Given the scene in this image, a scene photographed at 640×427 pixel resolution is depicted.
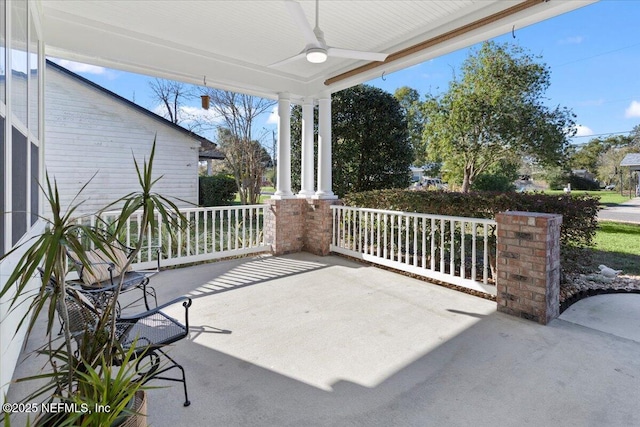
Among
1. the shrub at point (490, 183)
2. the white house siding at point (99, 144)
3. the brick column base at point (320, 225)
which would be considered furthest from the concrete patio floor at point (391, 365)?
the shrub at point (490, 183)

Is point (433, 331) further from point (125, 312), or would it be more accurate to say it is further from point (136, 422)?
point (125, 312)

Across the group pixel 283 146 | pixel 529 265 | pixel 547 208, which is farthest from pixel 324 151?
pixel 529 265

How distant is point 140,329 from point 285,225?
13.6ft

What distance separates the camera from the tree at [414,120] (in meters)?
13.6

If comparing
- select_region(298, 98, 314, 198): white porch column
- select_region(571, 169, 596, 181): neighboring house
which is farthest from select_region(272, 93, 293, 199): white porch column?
select_region(571, 169, 596, 181): neighboring house

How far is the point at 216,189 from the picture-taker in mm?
12477

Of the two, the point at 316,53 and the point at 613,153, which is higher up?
the point at 613,153

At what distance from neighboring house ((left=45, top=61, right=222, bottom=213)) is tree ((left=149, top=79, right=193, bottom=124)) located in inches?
169

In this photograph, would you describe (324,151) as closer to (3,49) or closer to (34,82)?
(34,82)

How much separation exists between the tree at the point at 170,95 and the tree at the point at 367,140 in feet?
31.0

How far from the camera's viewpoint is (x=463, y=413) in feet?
6.60

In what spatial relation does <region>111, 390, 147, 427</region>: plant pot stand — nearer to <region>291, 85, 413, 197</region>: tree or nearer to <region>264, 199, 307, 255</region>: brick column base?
<region>264, 199, 307, 255</region>: brick column base

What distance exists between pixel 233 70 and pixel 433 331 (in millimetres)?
4884

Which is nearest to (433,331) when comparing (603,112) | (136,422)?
(136,422)
